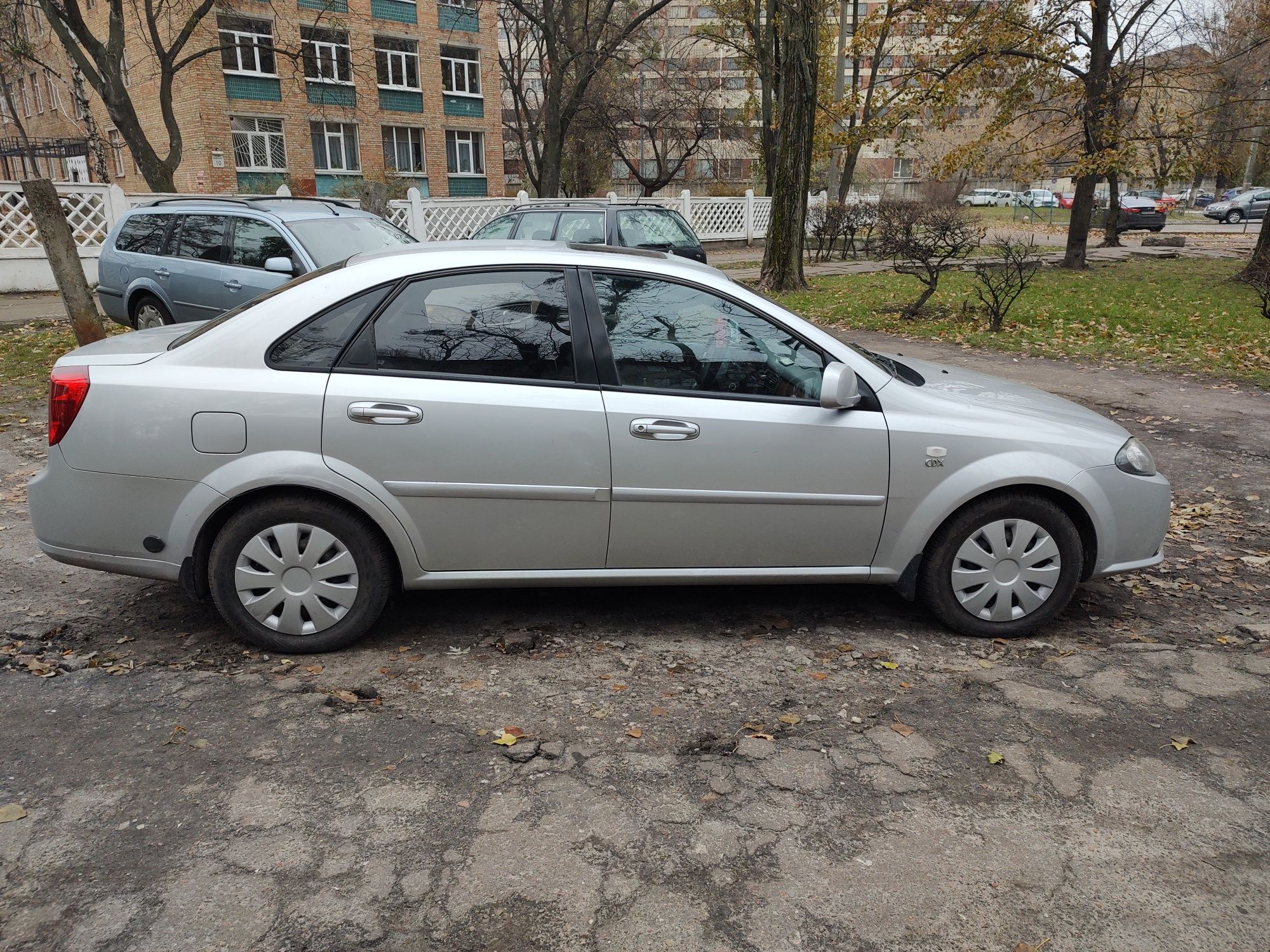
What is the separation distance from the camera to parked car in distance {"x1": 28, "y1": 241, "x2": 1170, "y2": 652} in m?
3.67

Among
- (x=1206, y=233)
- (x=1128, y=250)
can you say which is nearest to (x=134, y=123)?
(x=1128, y=250)

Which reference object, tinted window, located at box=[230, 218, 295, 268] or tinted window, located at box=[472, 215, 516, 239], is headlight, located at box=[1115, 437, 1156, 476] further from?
tinted window, located at box=[472, 215, 516, 239]

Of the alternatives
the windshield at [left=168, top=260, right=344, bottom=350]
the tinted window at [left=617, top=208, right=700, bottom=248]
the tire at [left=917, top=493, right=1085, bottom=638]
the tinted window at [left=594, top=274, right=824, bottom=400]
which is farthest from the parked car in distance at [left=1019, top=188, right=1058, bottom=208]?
the windshield at [left=168, top=260, right=344, bottom=350]

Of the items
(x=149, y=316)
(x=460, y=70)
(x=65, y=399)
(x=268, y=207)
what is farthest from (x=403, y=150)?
(x=65, y=399)

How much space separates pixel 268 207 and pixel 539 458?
733cm

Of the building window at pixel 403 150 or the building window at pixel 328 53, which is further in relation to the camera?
the building window at pixel 403 150

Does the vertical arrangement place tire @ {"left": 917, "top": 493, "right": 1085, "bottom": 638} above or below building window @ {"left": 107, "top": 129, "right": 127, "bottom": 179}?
below

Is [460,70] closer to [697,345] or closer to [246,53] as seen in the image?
[246,53]

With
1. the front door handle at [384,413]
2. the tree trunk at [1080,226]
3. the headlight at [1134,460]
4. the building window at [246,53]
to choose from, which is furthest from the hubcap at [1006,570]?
the building window at [246,53]

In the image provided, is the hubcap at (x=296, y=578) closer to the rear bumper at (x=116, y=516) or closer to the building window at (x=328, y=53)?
the rear bumper at (x=116, y=516)

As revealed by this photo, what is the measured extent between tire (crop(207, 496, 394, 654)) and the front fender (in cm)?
212

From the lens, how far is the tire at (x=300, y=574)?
370cm

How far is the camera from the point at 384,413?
144 inches

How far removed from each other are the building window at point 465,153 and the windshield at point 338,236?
35525mm
